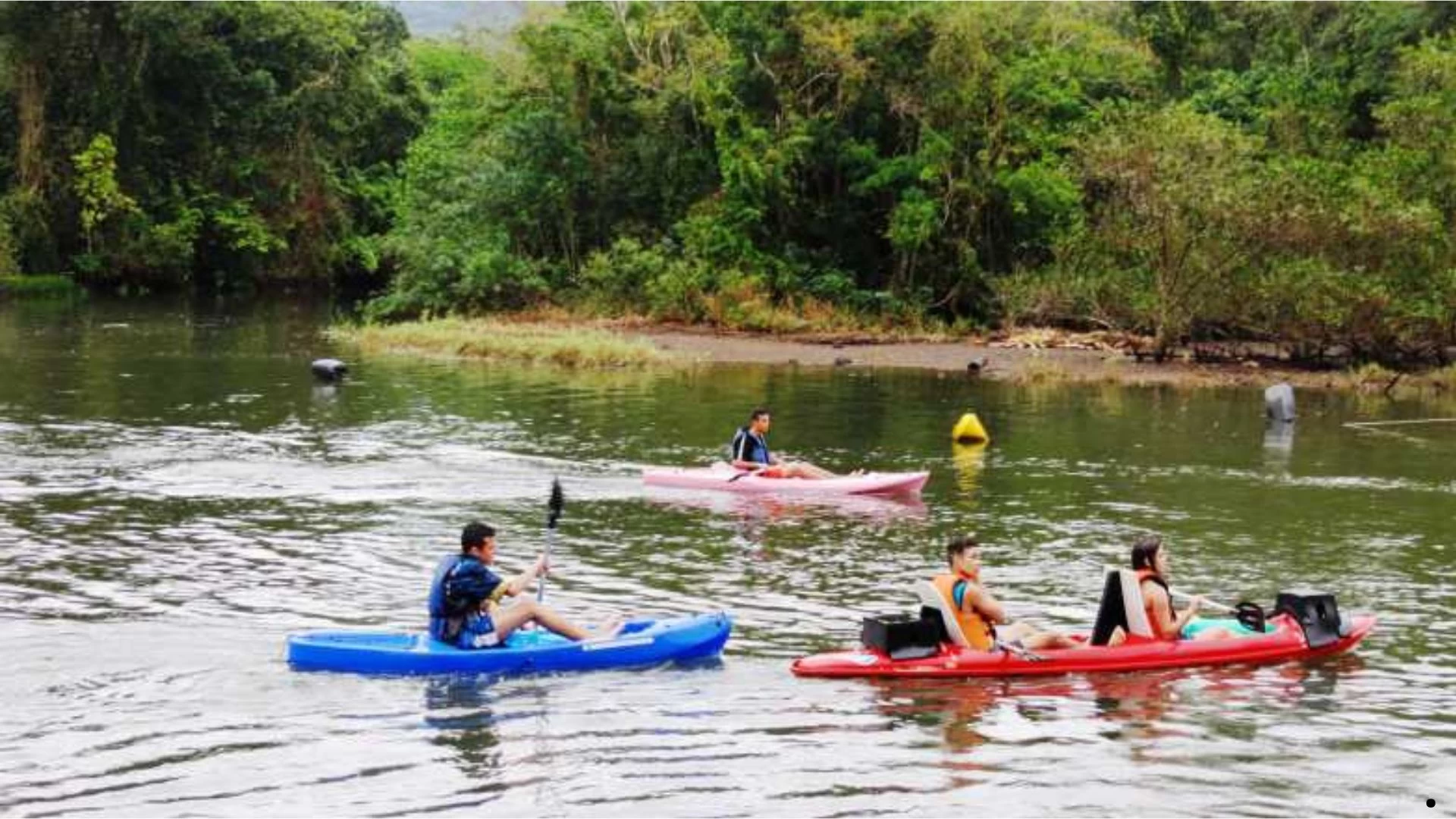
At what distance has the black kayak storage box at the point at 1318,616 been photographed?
16.3 m

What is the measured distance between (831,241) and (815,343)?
7091 millimetres

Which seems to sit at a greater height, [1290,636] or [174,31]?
[174,31]

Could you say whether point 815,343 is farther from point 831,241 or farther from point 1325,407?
point 1325,407

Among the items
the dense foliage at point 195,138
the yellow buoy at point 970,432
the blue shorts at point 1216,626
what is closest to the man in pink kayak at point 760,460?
the yellow buoy at point 970,432

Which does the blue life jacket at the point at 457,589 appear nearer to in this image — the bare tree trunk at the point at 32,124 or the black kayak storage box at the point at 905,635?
the black kayak storage box at the point at 905,635

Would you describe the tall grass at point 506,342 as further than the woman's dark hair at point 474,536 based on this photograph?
Yes

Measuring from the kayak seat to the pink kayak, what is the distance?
9295 millimetres

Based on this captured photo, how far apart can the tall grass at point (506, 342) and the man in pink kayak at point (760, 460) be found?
18.7 metres

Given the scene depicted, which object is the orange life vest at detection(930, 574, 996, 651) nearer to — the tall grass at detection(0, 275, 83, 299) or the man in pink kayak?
the man in pink kayak

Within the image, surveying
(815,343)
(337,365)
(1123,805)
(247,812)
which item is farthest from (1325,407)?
(247,812)

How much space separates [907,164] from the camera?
53094mm

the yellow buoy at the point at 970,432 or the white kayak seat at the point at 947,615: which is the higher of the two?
the yellow buoy at the point at 970,432

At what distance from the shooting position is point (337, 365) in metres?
39.3

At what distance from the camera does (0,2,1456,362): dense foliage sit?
1714 inches
